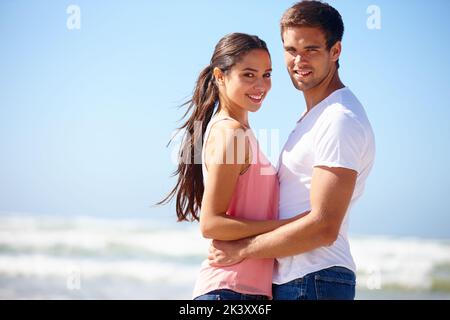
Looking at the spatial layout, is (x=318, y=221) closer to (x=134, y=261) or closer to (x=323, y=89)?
(x=323, y=89)

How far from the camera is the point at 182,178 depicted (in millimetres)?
3494

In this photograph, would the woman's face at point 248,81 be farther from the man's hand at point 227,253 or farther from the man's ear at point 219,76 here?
the man's hand at point 227,253

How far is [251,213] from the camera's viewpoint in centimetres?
313

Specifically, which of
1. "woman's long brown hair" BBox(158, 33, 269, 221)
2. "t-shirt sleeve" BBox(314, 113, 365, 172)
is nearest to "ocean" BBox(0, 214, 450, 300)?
"woman's long brown hair" BBox(158, 33, 269, 221)

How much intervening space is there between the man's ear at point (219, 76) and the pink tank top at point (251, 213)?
13.3 inches

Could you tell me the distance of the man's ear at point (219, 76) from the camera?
137 inches

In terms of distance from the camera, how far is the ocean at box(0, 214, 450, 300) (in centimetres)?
1320

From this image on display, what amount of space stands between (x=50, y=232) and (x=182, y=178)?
14.2 metres

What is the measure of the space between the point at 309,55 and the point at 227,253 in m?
1.13

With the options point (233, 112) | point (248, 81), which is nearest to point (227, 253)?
point (233, 112)

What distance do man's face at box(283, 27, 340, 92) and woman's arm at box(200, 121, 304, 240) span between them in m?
0.58

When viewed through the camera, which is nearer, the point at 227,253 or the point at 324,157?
the point at 324,157

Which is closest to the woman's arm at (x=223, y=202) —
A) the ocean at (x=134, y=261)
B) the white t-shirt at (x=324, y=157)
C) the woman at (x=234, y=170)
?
the woman at (x=234, y=170)
